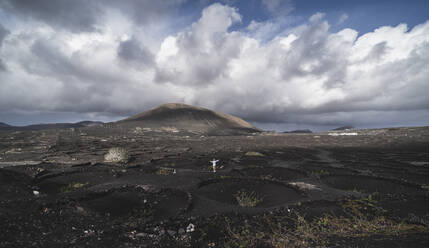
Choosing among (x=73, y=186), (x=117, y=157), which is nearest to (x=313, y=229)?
(x=73, y=186)

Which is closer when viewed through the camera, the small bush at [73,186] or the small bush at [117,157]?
the small bush at [73,186]

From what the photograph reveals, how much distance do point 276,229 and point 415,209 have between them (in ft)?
24.9

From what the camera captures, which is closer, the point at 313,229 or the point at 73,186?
the point at 313,229

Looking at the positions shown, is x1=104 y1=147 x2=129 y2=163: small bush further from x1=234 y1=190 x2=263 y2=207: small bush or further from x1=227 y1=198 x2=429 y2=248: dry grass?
x1=227 y1=198 x2=429 y2=248: dry grass

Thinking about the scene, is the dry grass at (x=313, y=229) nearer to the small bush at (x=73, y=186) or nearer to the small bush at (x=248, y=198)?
the small bush at (x=248, y=198)

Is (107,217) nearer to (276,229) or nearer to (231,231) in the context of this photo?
(231,231)

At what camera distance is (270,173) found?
60.3 feet

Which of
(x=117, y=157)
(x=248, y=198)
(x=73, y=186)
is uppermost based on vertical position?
(x=117, y=157)

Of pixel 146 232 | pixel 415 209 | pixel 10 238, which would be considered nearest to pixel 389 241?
pixel 415 209

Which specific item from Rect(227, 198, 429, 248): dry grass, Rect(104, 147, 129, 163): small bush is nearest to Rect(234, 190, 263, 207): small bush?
Rect(227, 198, 429, 248): dry grass

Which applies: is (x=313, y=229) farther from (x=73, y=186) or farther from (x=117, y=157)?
(x=117, y=157)

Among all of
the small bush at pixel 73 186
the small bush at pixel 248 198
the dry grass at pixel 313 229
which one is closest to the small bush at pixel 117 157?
the small bush at pixel 73 186

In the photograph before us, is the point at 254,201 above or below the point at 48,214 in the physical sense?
below

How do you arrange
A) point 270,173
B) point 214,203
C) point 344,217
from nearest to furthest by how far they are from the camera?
point 344,217 → point 214,203 → point 270,173
